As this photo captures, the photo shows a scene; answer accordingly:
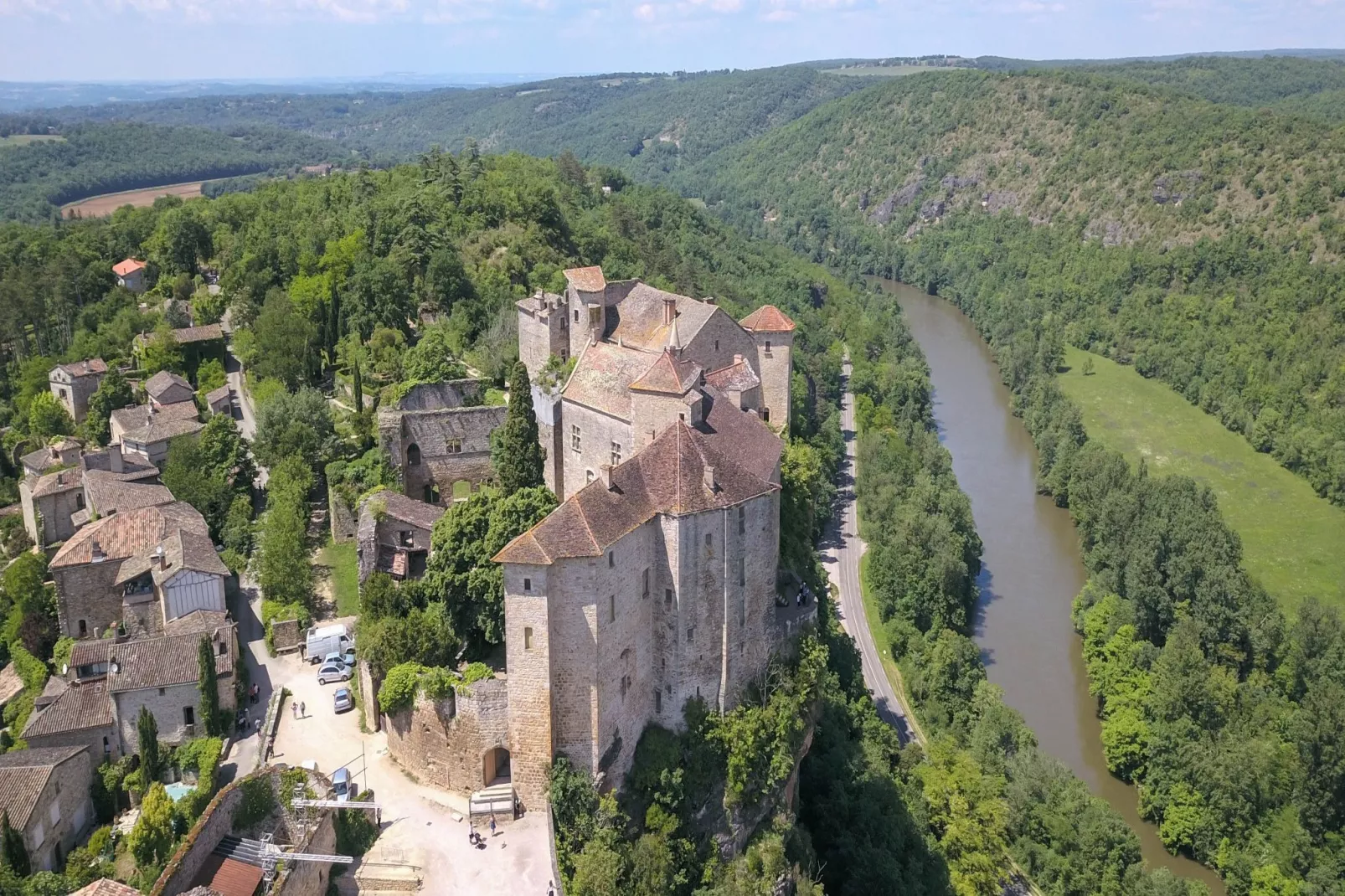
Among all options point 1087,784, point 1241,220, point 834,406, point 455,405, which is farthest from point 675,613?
point 1241,220

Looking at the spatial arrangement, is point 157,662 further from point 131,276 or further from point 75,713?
point 131,276

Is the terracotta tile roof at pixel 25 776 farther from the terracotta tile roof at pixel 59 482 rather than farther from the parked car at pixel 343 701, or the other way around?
the terracotta tile roof at pixel 59 482

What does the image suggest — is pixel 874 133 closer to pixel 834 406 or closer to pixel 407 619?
pixel 834 406

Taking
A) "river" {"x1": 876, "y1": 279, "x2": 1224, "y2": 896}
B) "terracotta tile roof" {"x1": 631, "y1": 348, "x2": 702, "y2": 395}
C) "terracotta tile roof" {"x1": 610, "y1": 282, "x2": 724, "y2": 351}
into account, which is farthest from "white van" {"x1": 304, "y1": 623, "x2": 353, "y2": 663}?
"river" {"x1": 876, "y1": 279, "x2": 1224, "y2": 896}

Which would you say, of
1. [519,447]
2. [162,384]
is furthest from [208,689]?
[162,384]

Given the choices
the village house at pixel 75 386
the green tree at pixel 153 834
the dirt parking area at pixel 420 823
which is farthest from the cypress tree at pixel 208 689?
the village house at pixel 75 386

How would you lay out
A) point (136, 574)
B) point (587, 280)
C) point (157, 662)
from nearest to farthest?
1. point (157, 662)
2. point (136, 574)
3. point (587, 280)
